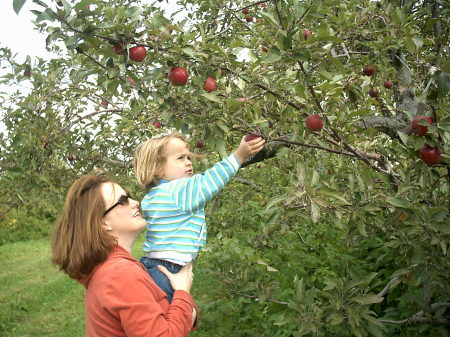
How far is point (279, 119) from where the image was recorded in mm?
2357

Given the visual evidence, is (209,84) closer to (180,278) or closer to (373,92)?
(180,278)

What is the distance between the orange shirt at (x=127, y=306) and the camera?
4.68 feet

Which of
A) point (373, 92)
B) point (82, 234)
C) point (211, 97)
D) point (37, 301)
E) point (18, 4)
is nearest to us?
point (18, 4)

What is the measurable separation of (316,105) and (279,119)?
230 millimetres

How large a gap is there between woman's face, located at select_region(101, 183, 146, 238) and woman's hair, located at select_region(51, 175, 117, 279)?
0.08 feet

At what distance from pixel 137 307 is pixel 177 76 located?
2.84ft

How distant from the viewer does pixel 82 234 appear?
159 centimetres

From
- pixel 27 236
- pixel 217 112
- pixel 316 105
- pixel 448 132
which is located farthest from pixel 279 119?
pixel 27 236

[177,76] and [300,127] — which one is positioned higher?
[177,76]

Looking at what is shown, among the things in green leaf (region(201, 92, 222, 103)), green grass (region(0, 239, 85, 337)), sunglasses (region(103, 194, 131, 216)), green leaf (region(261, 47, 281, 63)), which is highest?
green leaf (region(261, 47, 281, 63))

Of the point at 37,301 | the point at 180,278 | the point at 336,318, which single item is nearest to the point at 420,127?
the point at 336,318

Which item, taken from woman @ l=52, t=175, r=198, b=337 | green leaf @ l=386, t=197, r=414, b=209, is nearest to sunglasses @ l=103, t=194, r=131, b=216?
woman @ l=52, t=175, r=198, b=337

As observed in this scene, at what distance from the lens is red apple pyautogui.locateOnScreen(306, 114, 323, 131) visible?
80.4 inches

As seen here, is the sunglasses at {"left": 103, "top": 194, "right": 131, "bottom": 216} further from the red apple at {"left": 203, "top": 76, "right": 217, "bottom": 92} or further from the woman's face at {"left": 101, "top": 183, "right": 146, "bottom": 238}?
the red apple at {"left": 203, "top": 76, "right": 217, "bottom": 92}
